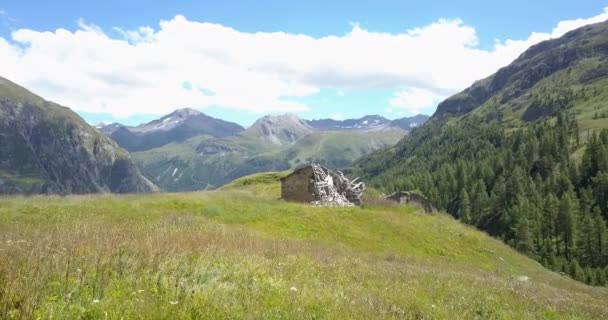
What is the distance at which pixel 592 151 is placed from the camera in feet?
484

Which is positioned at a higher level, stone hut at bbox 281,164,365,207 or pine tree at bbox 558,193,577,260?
stone hut at bbox 281,164,365,207

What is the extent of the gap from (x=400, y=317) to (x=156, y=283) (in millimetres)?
4834

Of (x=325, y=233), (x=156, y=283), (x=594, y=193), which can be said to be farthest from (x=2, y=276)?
(x=594, y=193)

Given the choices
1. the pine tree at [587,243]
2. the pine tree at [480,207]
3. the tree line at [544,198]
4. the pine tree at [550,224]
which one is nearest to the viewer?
the pine tree at [587,243]

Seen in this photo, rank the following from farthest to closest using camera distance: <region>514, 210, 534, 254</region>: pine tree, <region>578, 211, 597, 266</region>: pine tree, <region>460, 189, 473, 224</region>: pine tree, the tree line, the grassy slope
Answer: <region>460, 189, 473, 224</region>: pine tree < <region>514, 210, 534, 254</region>: pine tree < the tree line < <region>578, 211, 597, 266</region>: pine tree < the grassy slope

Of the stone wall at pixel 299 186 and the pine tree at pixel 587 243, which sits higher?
the stone wall at pixel 299 186

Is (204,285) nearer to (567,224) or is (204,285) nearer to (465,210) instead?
(567,224)

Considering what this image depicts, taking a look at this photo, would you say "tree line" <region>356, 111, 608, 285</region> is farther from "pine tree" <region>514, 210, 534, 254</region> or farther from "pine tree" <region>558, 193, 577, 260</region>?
"pine tree" <region>558, 193, 577, 260</region>

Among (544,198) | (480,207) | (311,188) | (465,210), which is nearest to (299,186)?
(311,188)

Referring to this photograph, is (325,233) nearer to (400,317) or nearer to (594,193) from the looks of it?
(400,317)

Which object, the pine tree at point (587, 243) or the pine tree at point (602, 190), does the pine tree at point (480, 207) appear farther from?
the pine tree at point (587, 243)

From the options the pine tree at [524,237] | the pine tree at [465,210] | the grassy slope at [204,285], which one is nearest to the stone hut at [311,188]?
the grassy slope at [204,285]

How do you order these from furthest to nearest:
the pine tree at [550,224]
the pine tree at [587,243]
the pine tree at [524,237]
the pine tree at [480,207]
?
the pine tree at [480,207] → the pine tree at [550,224] → the pine tree at [524,237] → the pine tree at [587,243]

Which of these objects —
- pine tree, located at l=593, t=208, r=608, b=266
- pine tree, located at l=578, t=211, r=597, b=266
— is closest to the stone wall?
pine tree, located at l=578, t=211, r=597, b=266
